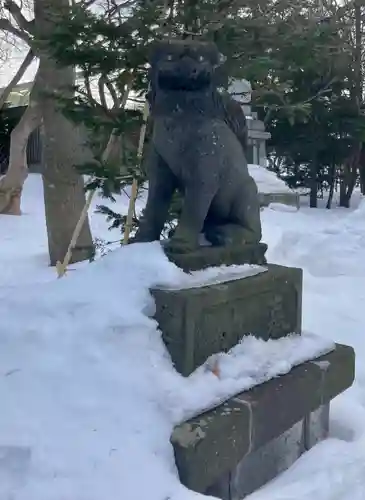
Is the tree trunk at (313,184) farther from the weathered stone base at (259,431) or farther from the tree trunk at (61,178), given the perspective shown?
the weathered stone base at (259,431)

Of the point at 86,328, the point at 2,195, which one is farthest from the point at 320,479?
the point at 2,195

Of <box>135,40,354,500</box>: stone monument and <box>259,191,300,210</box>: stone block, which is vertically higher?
<box>135,40,354,500</box>: stone monument

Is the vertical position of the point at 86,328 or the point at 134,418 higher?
the point at 86,328

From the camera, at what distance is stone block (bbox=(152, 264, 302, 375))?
2.36 metres

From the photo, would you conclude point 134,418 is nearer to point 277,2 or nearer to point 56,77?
point 277,2

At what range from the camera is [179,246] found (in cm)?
254

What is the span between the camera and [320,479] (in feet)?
8.07

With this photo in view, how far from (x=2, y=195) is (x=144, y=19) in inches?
256

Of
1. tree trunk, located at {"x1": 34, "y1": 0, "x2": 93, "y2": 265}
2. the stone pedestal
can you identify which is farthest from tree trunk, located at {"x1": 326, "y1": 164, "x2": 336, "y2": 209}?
the stone pedestal

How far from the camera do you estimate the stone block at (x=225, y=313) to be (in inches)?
92.7

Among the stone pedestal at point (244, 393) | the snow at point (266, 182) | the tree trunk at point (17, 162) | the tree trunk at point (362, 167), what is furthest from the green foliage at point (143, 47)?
the tree trunk at point (362, 167)

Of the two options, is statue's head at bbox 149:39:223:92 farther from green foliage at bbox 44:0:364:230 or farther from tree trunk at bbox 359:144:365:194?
tree trunk at bbox 359:144:365:194

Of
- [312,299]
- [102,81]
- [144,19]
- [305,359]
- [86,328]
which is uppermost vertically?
[144,19]

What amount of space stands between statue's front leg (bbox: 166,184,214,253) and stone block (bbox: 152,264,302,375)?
0.22m
